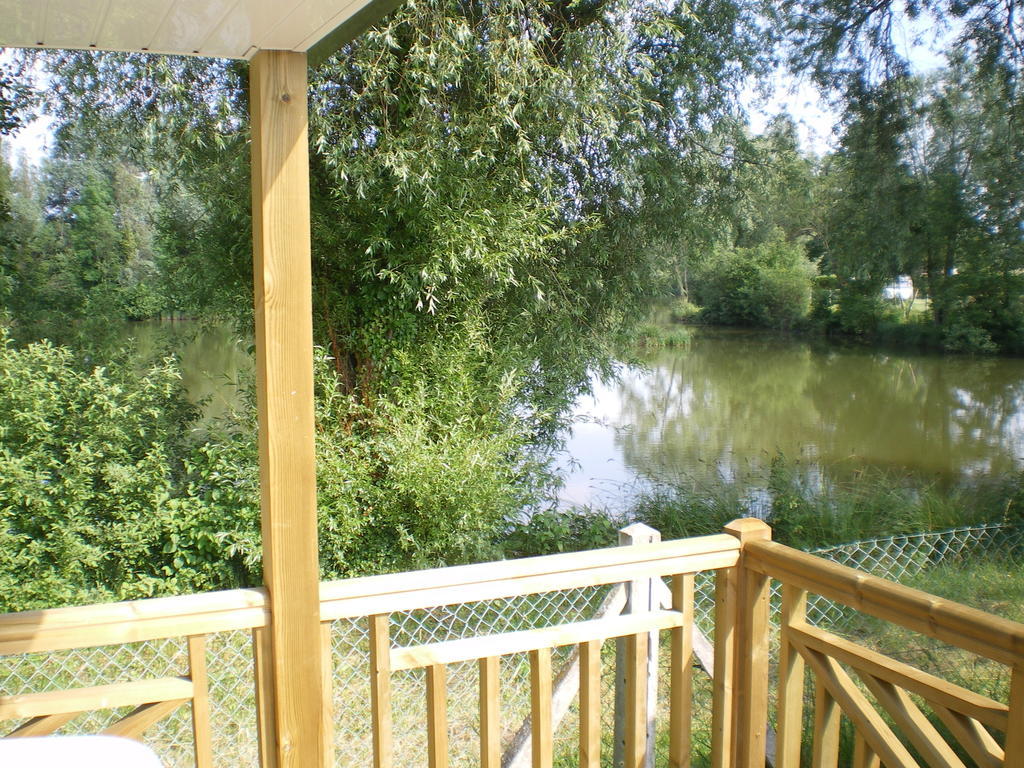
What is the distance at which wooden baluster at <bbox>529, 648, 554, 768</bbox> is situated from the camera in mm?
1584

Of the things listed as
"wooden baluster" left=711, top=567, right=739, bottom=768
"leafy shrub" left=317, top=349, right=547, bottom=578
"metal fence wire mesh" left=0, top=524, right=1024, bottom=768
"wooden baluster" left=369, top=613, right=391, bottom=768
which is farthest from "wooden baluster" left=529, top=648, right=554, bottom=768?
"leafy shrub" left=317, top=349, right=547, bottom=578

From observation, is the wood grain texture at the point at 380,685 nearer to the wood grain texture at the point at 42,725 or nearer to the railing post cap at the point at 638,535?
the wood grain texture at the point at 42,725

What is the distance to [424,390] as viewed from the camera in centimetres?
459

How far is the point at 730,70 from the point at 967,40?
1.71 m

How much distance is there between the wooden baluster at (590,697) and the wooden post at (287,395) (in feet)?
1.68

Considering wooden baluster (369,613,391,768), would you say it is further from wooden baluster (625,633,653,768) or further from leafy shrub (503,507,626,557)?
leafy shrub (503,507,626,557)

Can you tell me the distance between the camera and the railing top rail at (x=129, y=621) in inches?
50.7

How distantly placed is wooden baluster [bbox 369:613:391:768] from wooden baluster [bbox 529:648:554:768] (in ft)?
0.94

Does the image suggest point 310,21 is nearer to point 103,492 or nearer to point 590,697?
point 590,697

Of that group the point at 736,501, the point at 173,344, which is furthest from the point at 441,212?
the point at 736,501

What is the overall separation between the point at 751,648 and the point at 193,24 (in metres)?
1.54

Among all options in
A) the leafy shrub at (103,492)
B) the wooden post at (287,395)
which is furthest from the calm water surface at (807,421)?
the wooden post at (287,395)

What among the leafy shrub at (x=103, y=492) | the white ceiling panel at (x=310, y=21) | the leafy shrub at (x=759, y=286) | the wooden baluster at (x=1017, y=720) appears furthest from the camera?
the leafy shrub at (x=759, y=286)

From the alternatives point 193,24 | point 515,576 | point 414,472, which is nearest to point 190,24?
point 193,24
